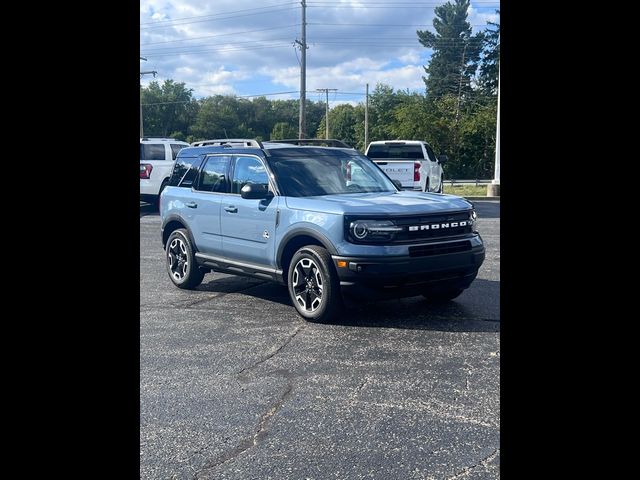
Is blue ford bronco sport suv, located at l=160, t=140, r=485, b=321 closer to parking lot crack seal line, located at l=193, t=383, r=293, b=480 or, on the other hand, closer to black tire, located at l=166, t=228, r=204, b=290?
black tire, located at l=166, t=228, r=204, b=290

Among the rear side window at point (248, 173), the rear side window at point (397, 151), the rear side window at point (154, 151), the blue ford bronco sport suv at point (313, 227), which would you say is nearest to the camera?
the blue ford bronco sport suv at point (313, 227)

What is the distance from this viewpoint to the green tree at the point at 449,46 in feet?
202

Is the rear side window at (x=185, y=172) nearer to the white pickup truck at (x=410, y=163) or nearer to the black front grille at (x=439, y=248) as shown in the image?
the black front grille at (x=439, y=248)

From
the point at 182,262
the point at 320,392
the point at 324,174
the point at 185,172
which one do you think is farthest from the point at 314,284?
the point at 185,172

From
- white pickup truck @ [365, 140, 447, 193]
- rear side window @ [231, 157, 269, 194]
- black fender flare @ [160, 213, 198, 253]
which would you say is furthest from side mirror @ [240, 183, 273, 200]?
white pickup truck @ [365, 140, 447, 193]

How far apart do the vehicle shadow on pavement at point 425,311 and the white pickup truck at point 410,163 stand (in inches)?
317

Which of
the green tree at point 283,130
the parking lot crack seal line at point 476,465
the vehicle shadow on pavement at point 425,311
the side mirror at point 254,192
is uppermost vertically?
the green tree at point 283,130

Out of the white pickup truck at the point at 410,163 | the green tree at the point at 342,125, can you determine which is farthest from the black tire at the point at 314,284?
the green tree at the point at 342,125

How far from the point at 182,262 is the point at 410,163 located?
9047mm

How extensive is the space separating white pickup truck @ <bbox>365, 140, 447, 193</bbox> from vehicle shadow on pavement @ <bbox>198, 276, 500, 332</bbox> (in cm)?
806

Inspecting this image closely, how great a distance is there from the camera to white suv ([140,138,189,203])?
18.7 metres
